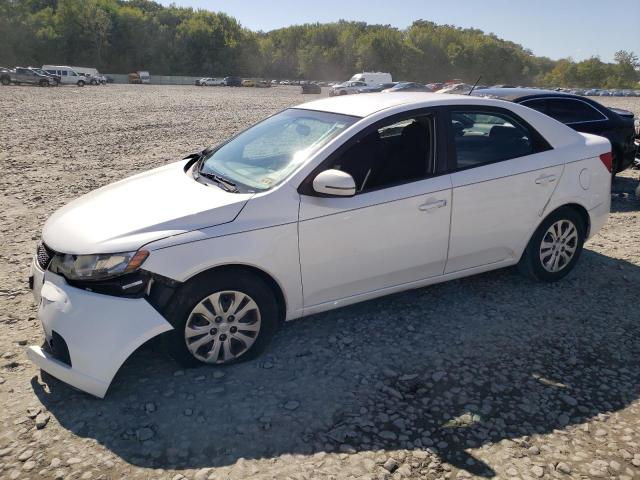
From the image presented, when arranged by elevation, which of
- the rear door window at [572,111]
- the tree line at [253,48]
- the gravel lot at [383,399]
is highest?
the tree line at [253,48]

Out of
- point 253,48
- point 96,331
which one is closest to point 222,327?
point 96,331

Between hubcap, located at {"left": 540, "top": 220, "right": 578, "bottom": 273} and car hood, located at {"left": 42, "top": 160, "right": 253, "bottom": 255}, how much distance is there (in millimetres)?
2804

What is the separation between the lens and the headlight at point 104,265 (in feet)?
10.1

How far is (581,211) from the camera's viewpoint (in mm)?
4812

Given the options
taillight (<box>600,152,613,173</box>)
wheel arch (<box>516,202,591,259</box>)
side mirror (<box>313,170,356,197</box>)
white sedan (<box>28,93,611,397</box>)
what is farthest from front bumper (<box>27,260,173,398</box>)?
taillight (<box>600,152,613,173</box>)

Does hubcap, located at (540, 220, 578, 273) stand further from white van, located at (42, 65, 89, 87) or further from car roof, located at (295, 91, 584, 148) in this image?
white van, located at (42, 65, 89, 87)

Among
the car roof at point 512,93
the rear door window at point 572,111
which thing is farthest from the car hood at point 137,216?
the rear door window at point 572,111

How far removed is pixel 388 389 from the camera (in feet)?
11.0

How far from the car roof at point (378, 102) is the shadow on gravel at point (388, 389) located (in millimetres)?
1612

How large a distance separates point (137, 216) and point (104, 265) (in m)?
0.42

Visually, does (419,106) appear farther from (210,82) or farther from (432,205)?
(210,82)

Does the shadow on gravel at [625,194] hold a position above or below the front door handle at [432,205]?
below

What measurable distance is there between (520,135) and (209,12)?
127 metres

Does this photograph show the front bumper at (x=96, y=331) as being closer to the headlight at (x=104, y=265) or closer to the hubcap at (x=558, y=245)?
the headlight at (x=104, y=265)
